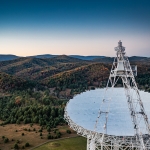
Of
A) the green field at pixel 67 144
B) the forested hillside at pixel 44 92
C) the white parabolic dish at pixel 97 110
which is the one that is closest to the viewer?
the white parabolic dish at pixel 97 110

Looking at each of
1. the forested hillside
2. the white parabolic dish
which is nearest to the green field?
the forested hillside

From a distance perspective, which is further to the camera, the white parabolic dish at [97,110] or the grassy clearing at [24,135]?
the grassy clearing at [24,135]

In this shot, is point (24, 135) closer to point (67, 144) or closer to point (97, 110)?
point (67, 144)

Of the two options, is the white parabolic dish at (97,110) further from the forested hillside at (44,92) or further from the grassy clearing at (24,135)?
the forested hillside at (44,92)

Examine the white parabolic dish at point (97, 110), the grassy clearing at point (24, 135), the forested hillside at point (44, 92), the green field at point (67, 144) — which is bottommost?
the grassy clearing at point (24, 135)

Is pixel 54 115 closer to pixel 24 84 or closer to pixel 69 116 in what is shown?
pixel 69 116

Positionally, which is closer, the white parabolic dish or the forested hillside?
the white parabolic dish

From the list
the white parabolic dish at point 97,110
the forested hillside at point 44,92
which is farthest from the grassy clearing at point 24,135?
the white parabolic dish at point 97,110

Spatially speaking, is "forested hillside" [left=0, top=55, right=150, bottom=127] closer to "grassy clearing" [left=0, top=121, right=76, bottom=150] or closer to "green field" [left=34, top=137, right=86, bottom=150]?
"grassy clearing" [left=0, top=121, right=76, bottom=150]

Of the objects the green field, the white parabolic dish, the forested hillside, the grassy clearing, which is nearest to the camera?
the white parabolic dish
